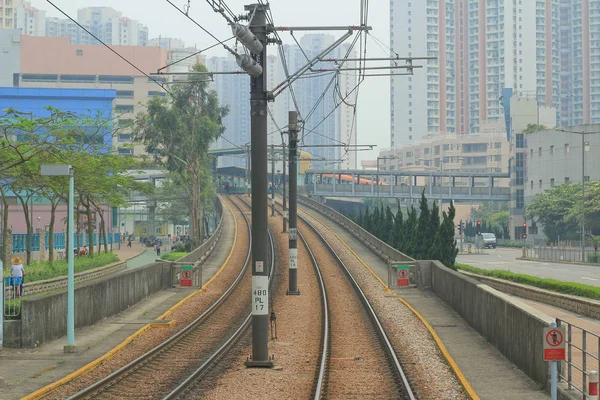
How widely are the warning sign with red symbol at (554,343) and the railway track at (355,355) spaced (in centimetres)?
361

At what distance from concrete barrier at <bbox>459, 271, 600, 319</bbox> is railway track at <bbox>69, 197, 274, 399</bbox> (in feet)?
41.0

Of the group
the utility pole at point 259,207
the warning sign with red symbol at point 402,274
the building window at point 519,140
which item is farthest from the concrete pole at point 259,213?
the building window at point 519,140

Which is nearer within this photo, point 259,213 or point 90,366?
point 90,366

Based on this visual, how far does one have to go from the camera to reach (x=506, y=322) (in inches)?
827

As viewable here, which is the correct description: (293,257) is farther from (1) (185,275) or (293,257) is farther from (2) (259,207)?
(2) (259,207)

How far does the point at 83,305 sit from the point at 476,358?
39.8 feet

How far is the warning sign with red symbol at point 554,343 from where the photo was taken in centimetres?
1295

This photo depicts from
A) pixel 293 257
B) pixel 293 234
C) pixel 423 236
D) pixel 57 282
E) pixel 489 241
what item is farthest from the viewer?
pixel 489 241

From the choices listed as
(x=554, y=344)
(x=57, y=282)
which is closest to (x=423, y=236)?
(x=57, y=282)

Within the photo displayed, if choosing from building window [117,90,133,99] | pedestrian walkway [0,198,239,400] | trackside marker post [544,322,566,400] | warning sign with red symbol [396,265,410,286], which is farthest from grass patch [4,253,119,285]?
building window [117,90,133,99]

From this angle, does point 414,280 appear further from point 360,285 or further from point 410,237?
point 410,237

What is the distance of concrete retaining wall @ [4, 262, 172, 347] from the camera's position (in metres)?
22.3

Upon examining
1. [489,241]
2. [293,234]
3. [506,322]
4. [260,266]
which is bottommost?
[489,241]

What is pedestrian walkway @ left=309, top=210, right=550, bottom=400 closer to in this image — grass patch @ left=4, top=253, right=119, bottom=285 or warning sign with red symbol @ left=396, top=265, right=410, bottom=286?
warning sign with red symbol @ left=396, top=265, right=410, bottom=286
